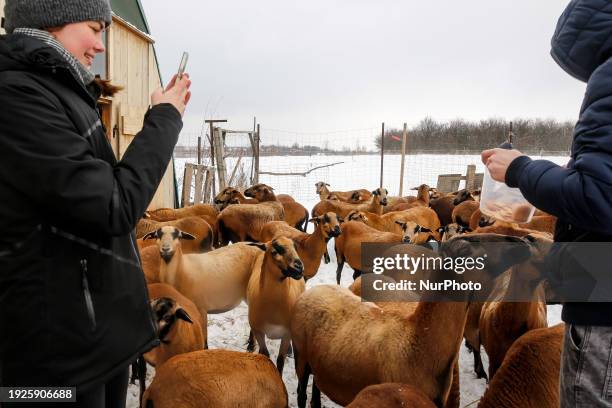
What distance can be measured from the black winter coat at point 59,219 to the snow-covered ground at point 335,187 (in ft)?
11.0

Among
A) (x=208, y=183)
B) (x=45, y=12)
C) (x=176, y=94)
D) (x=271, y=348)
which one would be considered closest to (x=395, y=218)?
(x=271, y=348)

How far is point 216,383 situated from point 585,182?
2659 mm

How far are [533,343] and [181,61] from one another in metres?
2.81

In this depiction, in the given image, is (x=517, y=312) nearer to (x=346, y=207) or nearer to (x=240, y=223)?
(x=240, y=223)

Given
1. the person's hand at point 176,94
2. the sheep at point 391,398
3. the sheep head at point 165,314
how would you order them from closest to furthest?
the person's hand at point 176,94
the sheep at point 391,398
the sheep head at point 165,314

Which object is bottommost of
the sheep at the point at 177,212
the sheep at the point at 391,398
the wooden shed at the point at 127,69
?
the sheep at the point at 391,398

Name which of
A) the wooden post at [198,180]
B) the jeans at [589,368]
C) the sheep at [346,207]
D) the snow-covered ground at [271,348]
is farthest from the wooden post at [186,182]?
the jeans at [589,368]

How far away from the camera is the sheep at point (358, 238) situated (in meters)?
8.12

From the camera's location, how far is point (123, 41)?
8.92 m

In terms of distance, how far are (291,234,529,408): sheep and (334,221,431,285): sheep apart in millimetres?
3888

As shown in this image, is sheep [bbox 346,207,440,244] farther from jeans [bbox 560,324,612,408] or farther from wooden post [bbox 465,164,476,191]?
jeans [bbox 560,324,612,408]

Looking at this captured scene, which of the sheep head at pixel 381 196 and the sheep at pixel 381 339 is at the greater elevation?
the sheep head at pixel 381 196

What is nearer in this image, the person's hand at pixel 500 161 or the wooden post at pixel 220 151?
the person's hand at pixel 500 161

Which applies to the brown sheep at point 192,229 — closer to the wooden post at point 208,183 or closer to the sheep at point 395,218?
the sheep at point 395,218
